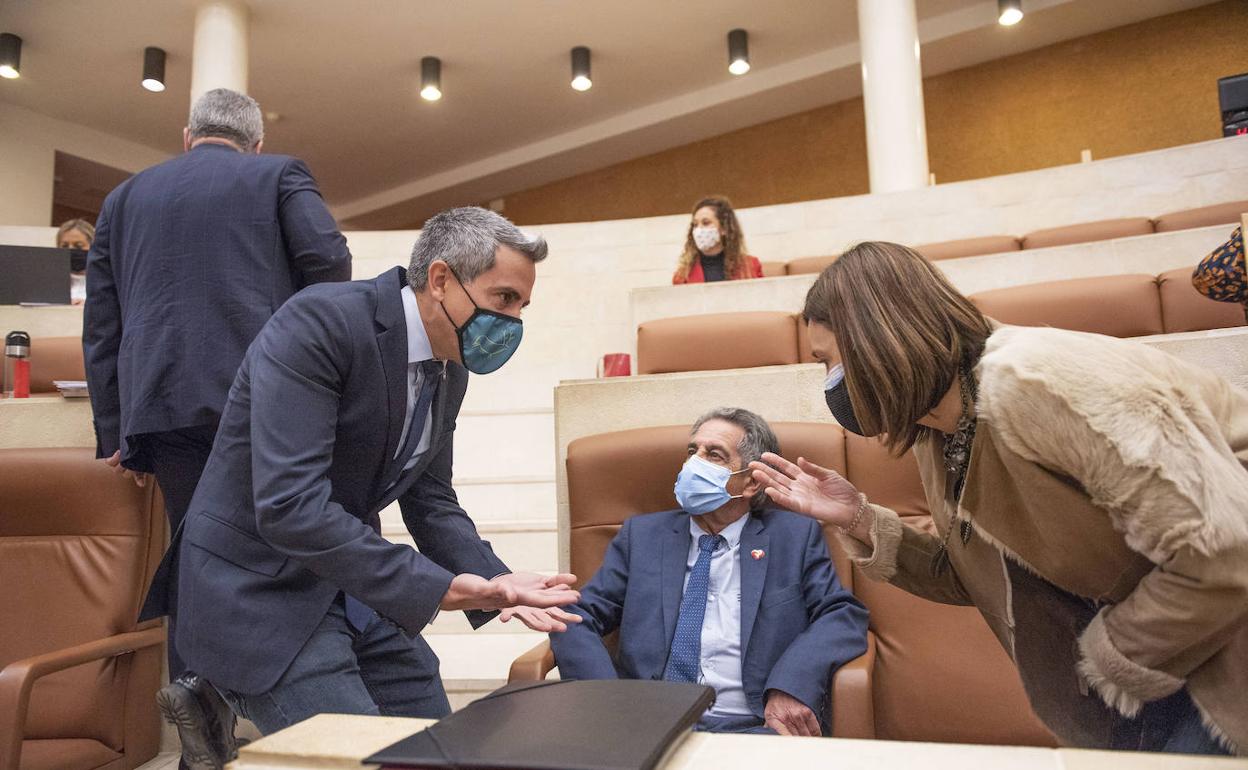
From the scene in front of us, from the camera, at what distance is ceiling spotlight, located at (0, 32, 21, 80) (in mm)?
6690

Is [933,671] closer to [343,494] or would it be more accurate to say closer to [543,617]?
[543,617]

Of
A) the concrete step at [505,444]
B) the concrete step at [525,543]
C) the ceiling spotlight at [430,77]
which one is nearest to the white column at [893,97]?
the concrete step at [505,444]

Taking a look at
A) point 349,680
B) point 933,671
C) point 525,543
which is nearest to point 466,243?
point 349,680

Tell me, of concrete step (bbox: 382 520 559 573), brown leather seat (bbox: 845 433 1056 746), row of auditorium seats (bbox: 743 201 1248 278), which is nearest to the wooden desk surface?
brown leather seat (bbox: 845 433 1056 746)

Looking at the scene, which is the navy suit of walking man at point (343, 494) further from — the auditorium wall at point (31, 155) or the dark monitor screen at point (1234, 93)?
the auditorium wall at point (31, 155)

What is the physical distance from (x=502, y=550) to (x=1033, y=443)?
7.41ft

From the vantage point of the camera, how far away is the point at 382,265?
583 cm

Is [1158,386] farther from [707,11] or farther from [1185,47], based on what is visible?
[1185,47]

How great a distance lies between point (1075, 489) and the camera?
1042 mm

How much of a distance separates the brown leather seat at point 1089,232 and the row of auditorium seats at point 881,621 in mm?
3141

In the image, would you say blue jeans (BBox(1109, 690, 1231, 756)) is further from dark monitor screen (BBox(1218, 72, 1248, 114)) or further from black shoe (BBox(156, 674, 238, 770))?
dark monitor screen (BBox(1218, 72, 1248, 114))

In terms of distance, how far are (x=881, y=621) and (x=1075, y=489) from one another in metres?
0.94

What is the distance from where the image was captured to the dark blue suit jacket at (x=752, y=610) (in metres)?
1.70

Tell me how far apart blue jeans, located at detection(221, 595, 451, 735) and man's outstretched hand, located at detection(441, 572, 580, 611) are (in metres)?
0.19
